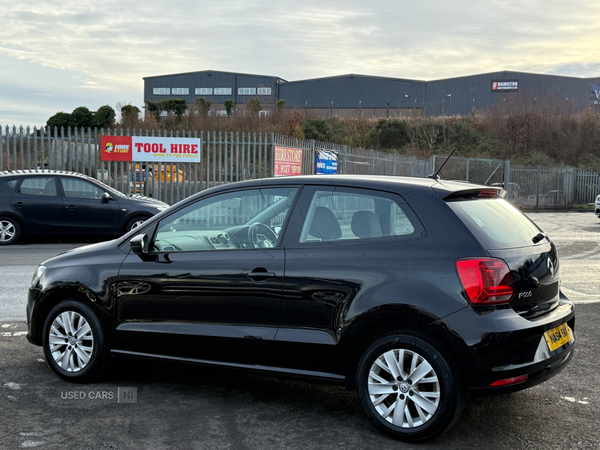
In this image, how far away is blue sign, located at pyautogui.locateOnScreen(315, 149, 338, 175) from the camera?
20922 millimetres

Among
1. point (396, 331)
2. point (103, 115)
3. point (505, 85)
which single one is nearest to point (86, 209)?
point (396, 331)

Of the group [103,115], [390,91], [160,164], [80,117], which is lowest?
[160,164]

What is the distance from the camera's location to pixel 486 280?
11.6 ft

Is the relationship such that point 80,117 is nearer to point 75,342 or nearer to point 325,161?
point 325,161

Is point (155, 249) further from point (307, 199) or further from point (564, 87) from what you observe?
Answer: point (564, 87)

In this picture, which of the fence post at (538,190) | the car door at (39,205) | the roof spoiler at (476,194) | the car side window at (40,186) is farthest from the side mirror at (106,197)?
the fence post at (538,190)

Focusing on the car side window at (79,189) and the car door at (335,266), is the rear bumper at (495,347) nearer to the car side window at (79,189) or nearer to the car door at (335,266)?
the car door at (335,266)

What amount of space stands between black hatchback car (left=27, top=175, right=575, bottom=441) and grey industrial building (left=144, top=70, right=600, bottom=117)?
5372 cm

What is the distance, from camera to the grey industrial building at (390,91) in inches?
2386

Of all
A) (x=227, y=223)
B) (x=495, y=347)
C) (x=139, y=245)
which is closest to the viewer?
(x=495, y=347)

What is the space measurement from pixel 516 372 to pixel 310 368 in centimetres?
120

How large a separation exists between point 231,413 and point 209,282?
33.7 inches

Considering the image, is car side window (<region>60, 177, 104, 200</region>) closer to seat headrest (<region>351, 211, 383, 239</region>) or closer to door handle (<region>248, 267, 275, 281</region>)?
door handle (<region>248, 267, 275, 281</region>)

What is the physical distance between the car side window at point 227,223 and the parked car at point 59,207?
9.66 m
